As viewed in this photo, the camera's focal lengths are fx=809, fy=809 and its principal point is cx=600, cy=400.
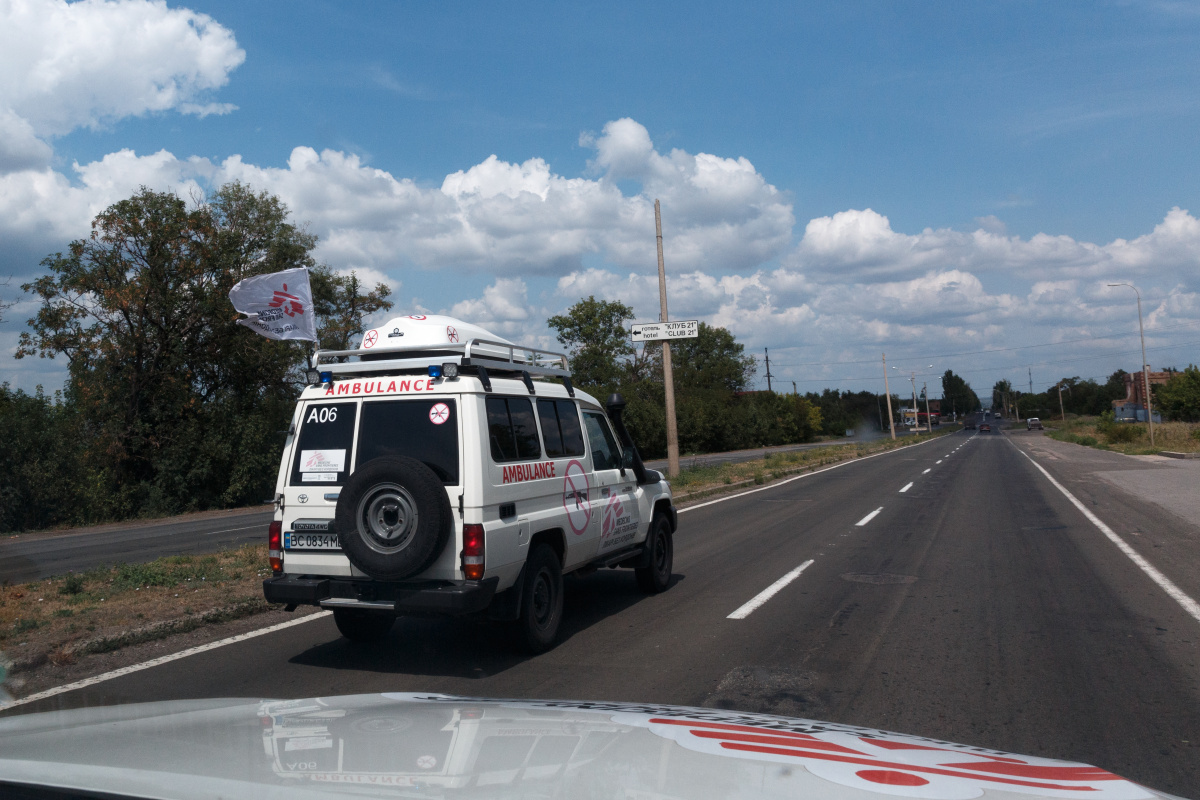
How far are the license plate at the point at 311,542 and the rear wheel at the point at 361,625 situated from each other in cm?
74

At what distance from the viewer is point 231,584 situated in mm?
8523

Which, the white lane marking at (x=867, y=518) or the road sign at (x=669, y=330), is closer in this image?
the white lane marking at (x=867, y=518)

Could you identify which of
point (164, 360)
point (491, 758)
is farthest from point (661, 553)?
point (164, 360)

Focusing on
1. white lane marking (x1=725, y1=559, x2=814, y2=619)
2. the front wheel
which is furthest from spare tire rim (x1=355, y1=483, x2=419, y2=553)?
the front wheel

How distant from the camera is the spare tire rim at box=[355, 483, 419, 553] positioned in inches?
216

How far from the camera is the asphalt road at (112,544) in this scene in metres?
13.5

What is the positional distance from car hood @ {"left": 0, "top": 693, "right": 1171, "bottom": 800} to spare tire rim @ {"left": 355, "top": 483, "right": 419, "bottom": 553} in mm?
2390

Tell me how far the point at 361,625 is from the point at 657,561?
3210mm

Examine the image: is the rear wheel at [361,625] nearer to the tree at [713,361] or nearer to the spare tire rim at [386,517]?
the spare tire rim at [386,517]

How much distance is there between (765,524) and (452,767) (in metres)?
12.3

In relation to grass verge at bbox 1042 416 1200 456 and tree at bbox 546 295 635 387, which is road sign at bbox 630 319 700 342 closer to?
grass verge at bbox 1042 416 1200 456

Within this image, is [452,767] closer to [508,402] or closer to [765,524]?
[508,402]

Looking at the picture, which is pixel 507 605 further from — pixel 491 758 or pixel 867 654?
pixel 491 758

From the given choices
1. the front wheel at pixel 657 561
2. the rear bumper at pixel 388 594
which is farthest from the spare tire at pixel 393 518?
the front wheel at pixel 657 561
